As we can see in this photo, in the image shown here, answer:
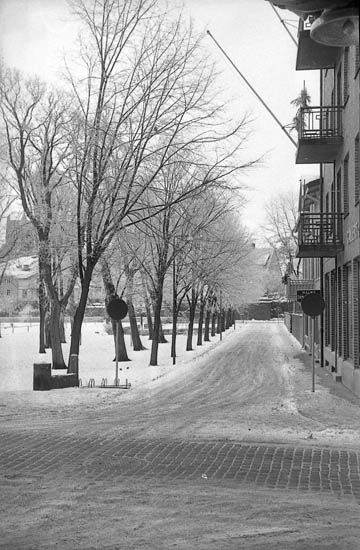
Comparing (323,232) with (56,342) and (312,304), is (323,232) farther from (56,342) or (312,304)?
(56,342)

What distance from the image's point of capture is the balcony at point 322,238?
648 inches

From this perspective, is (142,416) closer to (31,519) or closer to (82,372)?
(31,519)

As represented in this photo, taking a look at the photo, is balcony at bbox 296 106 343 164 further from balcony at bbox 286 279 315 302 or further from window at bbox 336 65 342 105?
balcony at bbox 286 279 315 302

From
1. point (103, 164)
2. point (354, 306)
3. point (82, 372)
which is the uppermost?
point (103, 164)

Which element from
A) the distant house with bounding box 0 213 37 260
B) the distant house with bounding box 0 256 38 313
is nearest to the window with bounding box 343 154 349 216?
the distant house with bounding box 0 213 37 260

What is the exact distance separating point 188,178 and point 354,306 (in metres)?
8.67

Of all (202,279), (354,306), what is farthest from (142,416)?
(202,279)

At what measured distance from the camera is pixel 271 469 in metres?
7.05

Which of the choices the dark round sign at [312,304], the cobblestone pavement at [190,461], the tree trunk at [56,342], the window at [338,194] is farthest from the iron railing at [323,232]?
the cobblestone pavement at [190,461]

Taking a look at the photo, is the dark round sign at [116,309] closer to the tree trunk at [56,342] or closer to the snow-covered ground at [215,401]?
the snow-covered ground at [215,401]

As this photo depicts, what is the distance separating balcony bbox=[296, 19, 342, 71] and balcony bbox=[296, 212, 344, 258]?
3.80 meters

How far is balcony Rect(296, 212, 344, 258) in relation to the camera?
54.0 feet

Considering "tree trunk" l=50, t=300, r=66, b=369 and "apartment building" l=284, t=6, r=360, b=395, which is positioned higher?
"apartment building" l=284, t=6, r=360, b=395

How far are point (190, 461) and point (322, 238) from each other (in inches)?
393
